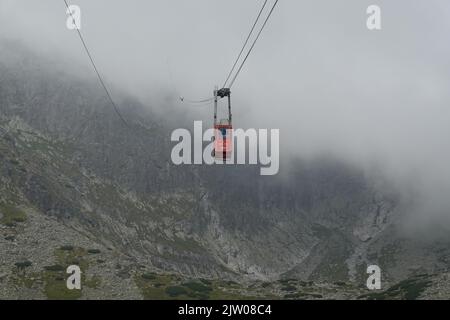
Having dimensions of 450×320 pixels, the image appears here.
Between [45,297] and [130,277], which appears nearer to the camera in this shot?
[45,297]

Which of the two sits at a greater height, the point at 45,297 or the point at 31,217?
the point at 31,217

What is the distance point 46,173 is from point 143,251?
153ft

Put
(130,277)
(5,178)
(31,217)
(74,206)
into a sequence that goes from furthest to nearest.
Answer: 1. (74,206)
2. (5,178)
3. (31,217)
4. (130,277)

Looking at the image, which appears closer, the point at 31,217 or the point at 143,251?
the point at 31,217

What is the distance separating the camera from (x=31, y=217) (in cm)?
11950

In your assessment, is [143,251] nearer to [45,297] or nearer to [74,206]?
[74,206]

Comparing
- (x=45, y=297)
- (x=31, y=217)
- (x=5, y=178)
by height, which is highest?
(x=5, y=178)

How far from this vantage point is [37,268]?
93875 mm

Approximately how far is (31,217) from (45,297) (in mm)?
41075
